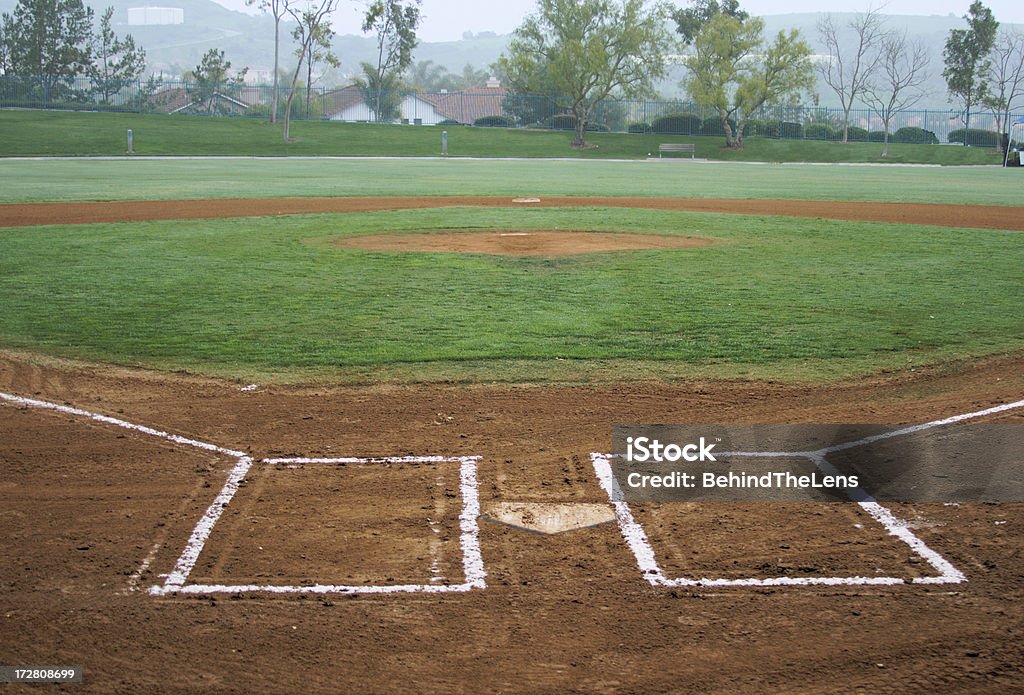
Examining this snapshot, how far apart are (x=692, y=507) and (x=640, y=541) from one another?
0.57 metres

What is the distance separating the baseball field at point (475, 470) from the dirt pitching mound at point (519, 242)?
30cm

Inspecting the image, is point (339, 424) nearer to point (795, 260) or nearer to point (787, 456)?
point (787, 456)

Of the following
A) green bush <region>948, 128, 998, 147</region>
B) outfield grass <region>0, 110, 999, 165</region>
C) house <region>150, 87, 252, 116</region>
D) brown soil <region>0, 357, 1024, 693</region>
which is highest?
house <region>150, 87, 252, 116</region>

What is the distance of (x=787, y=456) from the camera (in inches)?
236

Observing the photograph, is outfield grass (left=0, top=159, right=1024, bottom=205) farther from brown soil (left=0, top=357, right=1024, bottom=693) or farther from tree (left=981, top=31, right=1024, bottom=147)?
tree (left=981, top=31, right=1024, bottom=147)

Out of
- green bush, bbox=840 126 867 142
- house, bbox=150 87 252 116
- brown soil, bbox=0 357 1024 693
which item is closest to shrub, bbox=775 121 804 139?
green bush, bbox=840 126 867 142

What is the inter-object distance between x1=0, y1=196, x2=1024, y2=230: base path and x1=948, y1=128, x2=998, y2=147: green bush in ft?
171

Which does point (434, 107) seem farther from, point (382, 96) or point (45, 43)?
point (45, 43)

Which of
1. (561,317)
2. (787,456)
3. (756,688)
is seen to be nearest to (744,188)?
(561,317)

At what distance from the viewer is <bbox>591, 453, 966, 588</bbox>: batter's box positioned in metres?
4.36

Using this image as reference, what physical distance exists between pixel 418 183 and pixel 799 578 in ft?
90.0

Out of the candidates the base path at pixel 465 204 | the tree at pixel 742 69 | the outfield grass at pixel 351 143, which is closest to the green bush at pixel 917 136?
the outfield grass at pixel 351 143

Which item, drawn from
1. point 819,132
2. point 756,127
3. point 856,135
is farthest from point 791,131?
point 856,135

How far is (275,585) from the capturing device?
4.31m
